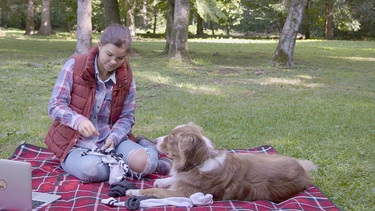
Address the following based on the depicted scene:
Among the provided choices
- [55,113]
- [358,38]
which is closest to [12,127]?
[55,113]

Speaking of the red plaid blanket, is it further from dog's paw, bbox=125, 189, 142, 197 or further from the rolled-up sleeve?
the rolled-up sleeve

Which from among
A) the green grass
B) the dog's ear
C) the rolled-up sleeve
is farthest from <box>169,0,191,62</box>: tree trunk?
the dog's ear

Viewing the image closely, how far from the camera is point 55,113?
5.07m

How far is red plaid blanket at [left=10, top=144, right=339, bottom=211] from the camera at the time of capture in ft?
14.6

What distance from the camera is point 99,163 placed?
506cm

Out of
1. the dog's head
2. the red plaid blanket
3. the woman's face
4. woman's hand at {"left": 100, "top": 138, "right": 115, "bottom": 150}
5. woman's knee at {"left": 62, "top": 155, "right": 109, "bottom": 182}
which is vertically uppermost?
the woman's face

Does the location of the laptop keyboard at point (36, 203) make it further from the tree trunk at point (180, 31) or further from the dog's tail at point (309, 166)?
the tree trunk at point (180, 31)

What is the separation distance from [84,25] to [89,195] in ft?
39.8

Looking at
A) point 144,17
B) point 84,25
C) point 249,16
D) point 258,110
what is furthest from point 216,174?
point 249,16

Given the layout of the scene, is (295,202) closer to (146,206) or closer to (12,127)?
(146,206)

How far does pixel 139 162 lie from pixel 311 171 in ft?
6.79

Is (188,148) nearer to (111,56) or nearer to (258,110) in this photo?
(111,56)

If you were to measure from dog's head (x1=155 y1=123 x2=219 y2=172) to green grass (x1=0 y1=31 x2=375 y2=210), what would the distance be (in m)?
1.52

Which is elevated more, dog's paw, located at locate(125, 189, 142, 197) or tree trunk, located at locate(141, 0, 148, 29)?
tree trunk, located at locate(141, 0, 148, 29)
